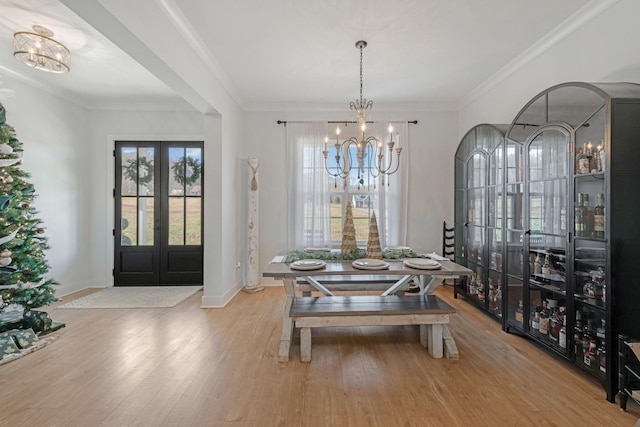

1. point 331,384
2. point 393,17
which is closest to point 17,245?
point 331,384

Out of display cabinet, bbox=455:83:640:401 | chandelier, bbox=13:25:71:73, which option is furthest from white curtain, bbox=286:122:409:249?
chandelier, bbox=13:25:71:73

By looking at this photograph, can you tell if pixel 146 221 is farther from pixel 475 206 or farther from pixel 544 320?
pixel 544 320

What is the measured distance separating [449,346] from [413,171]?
9.81 feet

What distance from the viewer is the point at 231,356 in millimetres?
2578

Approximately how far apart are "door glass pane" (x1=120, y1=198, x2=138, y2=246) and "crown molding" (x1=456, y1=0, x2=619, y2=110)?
5420mm

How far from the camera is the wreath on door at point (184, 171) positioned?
4879mm

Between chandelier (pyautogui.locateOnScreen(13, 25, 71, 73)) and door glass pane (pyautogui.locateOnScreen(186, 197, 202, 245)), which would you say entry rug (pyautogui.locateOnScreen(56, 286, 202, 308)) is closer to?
door glass pane (pyautogui.locateOnScreen(186, 197, 202, 245))

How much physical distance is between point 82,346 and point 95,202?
9.24 feet

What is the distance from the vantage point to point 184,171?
4883mm

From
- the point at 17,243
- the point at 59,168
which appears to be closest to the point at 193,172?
the point at 59,168

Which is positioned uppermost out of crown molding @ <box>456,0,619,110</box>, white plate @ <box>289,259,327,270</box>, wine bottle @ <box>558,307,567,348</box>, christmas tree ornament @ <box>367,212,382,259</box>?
crown molding @ <box>456,0,619,110</box>

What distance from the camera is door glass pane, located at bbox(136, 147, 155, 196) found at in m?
4.87

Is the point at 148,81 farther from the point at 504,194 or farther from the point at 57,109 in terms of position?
the point at 504,194

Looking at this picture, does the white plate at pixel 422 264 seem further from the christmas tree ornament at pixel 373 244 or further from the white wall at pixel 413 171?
the white wall at pixel 413 171
